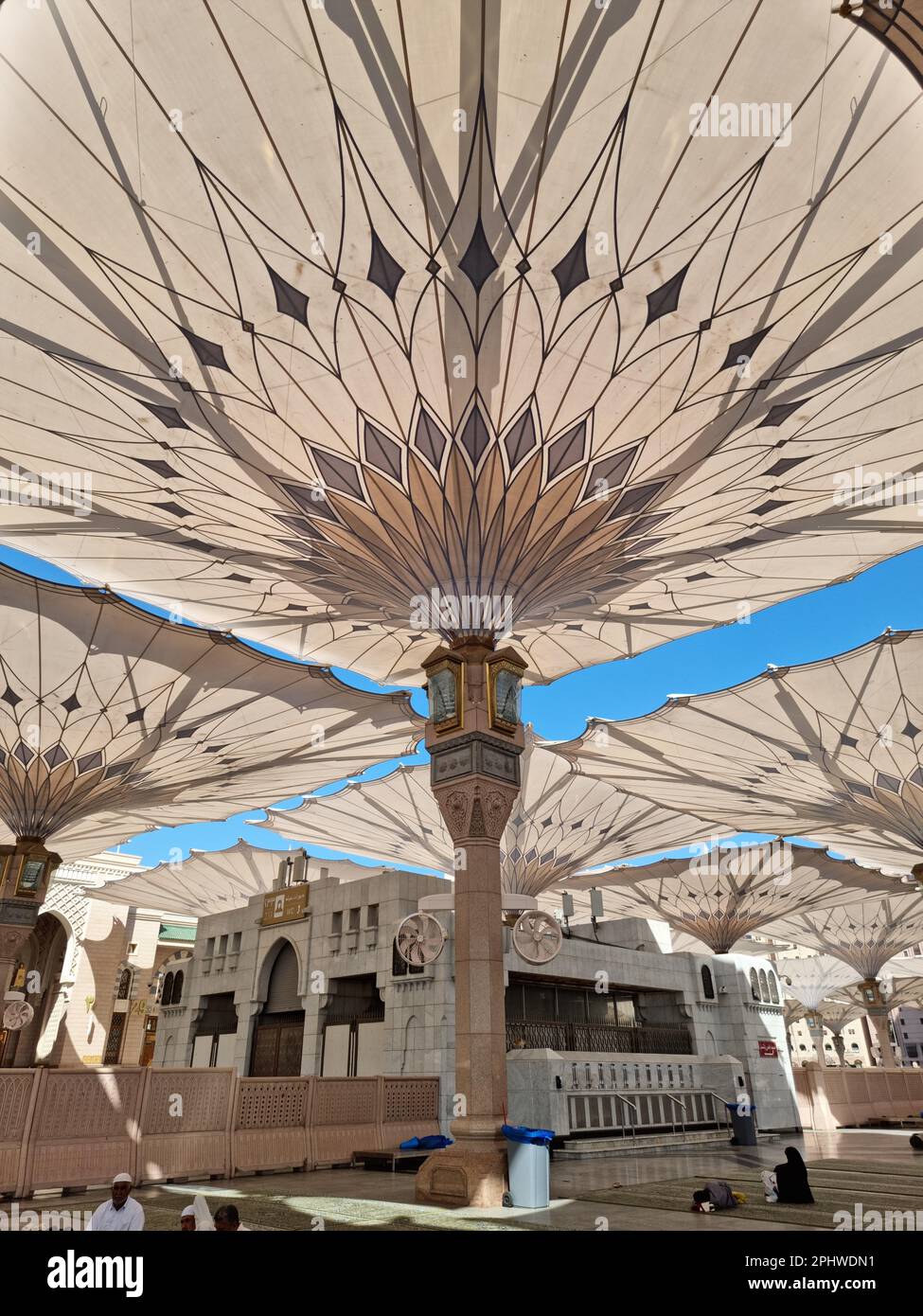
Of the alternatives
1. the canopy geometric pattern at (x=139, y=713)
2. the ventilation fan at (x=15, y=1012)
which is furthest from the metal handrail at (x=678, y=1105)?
the ventilation fan at (x=15, y=1012)

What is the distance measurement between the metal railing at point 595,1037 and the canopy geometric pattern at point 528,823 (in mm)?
5058

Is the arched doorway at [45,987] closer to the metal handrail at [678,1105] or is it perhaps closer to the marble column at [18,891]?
the marble column at [18,891]

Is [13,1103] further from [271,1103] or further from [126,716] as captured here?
[126,716]

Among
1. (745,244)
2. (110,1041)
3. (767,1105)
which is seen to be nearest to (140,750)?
(745,244)

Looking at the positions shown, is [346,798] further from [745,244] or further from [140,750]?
[745,244]

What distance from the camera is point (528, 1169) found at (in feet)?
28.8

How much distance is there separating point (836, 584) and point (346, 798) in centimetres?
1660

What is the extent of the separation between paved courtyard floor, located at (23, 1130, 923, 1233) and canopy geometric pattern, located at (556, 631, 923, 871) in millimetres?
7955

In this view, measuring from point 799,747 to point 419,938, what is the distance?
37.5 feet

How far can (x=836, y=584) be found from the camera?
15.2m

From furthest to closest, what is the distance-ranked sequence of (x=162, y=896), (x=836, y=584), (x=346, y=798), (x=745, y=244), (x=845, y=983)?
1. (x=845, y=983)
2. (x=162, y=896)
3. (x=346, y=798)
4. (x=836, y=584)
5. (x=745, y=244)

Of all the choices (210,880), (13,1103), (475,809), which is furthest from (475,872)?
(210,880)

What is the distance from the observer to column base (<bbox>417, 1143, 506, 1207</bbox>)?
8703 millimetres

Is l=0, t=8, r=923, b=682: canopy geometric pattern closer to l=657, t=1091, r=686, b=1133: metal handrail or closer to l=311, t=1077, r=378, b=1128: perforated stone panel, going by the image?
l=311, t=1077, r=378, b=1128: perforated stone panel
